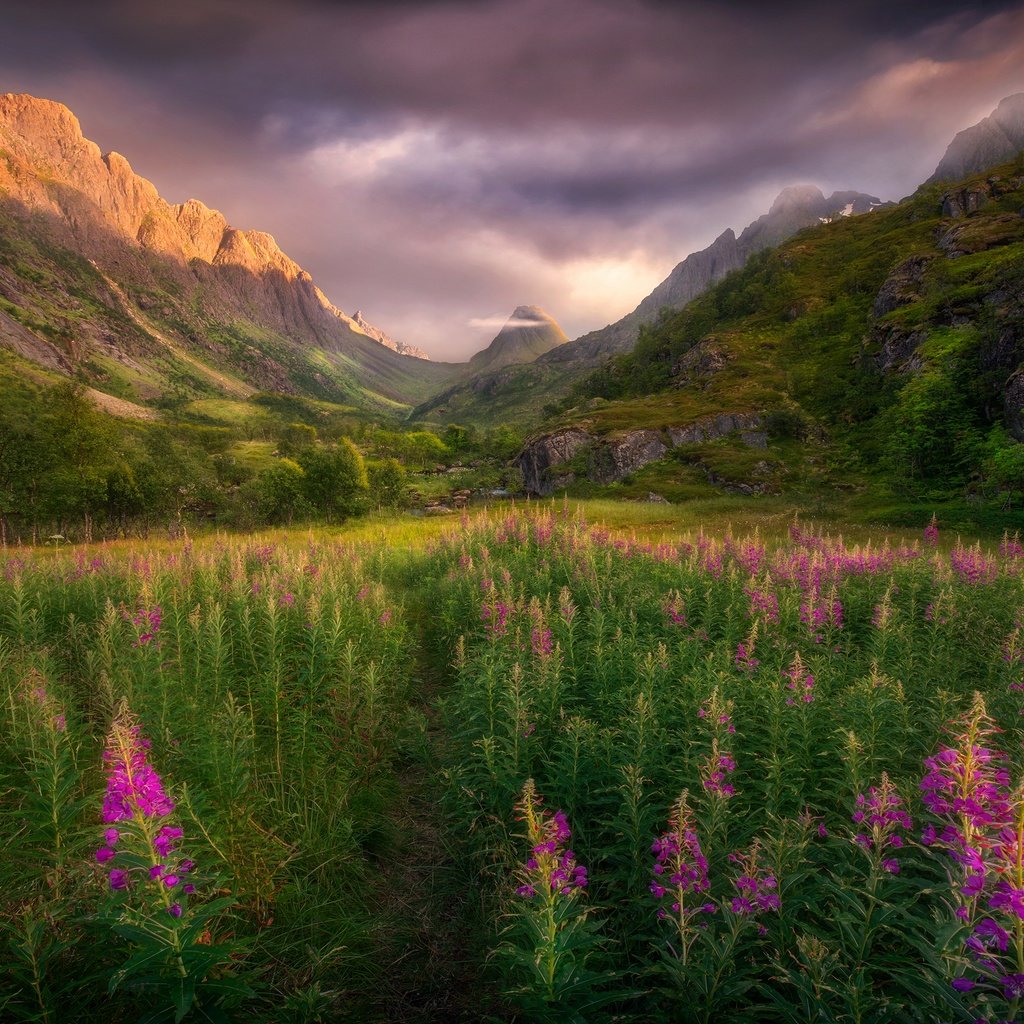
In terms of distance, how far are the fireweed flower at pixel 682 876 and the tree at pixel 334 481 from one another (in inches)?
1102

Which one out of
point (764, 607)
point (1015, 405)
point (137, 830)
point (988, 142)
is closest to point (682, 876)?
point (137, 830)

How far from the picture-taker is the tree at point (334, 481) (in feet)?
93.4

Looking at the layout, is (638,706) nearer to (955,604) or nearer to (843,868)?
(843,868)

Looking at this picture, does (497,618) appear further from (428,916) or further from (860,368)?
(860,368)

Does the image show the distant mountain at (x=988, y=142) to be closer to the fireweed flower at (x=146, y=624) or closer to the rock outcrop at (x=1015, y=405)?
the rock outcrop at (x=1015, y=405)

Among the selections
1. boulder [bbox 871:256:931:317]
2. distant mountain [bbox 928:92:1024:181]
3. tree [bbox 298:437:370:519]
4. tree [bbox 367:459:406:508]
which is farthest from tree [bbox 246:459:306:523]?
distant mountain [bbox 928:92:1024:181]

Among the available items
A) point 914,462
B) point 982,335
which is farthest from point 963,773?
point 982,335

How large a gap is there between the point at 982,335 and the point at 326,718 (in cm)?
4555

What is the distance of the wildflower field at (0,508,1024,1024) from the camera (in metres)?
1.98

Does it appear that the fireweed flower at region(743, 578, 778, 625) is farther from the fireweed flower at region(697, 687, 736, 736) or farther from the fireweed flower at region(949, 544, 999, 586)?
the fireweed flower at region(949, 544, 999, 586)

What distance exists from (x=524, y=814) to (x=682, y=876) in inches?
35.1

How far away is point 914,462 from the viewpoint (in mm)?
31719

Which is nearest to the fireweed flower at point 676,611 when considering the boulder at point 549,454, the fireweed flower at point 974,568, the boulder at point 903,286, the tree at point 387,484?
the fireweed flower at point 974,568

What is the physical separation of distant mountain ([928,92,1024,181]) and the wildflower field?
242330 millimetres
